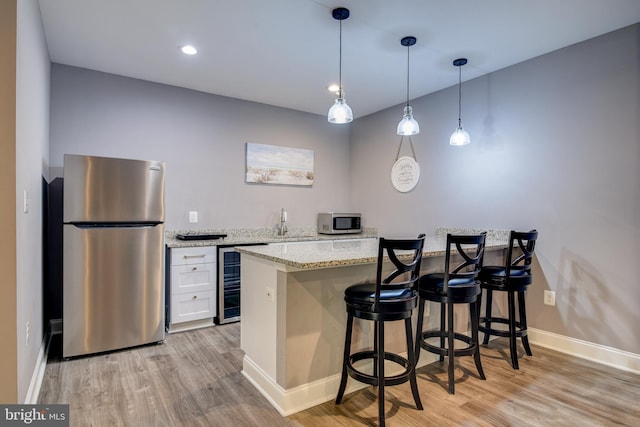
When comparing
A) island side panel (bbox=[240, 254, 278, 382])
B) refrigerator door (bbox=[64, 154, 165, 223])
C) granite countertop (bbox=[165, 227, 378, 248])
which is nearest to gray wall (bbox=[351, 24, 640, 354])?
granite countertop (bbox=[165, 227, 378, 248])

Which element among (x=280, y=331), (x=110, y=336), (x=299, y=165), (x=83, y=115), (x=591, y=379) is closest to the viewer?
(x=280, y=331)

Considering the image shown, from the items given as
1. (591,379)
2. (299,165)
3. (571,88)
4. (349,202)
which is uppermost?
(571,88)

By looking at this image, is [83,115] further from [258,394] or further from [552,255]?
[552,255]

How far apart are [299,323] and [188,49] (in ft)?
8.21

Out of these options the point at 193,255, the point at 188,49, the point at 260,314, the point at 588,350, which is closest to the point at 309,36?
the point at 188,49

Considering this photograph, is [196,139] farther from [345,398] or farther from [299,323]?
[345,398]

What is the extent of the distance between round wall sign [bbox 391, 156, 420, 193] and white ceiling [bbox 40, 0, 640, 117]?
96 cm

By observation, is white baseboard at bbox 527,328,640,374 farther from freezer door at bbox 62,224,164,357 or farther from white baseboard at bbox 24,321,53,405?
white baseboard at bbox 24,321,53,405

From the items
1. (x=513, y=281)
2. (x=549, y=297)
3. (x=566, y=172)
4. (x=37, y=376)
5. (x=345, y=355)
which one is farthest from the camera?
(x=549, y=297)

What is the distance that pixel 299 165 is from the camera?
491 cm

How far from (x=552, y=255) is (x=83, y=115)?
462 centimetres

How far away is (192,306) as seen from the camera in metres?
3.54

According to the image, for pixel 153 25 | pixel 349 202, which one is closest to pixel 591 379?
pixel 349 202

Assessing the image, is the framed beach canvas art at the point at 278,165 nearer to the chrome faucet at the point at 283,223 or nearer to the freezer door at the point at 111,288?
the chrome faucet at the point at 283,223
